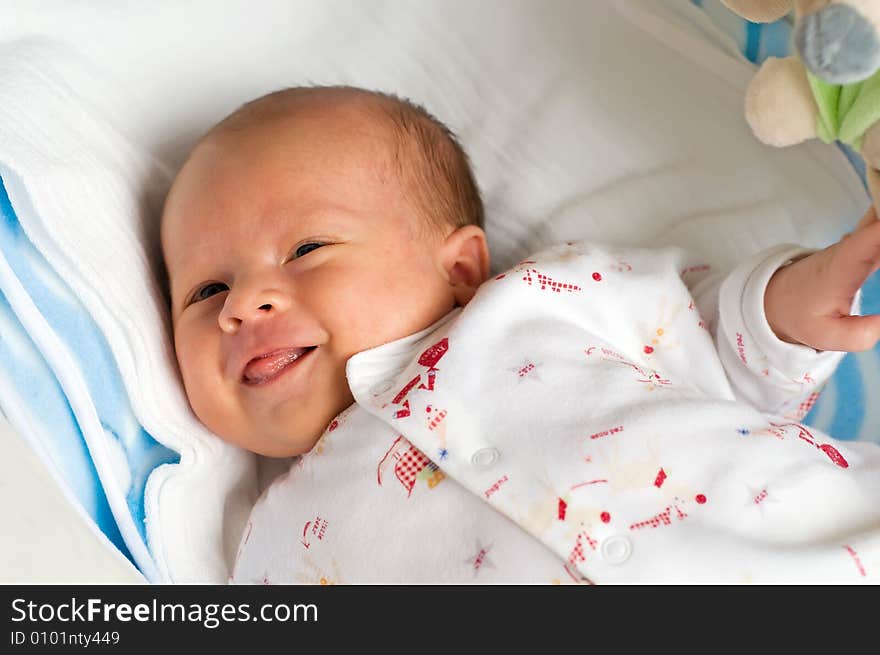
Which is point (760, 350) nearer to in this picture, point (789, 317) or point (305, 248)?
point (789, 317)

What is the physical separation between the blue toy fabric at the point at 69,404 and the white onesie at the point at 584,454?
143mm

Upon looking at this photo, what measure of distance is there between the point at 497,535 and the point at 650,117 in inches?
27.9

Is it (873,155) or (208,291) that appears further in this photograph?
(208,291)

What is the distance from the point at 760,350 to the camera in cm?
124

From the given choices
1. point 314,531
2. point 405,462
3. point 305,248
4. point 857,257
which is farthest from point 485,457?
point 857,257

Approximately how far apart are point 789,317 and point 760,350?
2.5 inches

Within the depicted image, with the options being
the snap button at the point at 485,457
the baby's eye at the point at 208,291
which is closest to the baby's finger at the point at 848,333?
the snap button at the point at 485,457

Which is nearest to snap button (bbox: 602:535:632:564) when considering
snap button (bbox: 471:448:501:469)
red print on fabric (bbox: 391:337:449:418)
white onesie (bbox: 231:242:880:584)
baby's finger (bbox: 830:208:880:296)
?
white onesie (bbox: 231:242:880:584)

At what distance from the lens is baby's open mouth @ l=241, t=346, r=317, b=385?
119cm

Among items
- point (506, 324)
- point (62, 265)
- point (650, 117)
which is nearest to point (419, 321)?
point (506, 324)

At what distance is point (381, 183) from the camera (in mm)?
1267

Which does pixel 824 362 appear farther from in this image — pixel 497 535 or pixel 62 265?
pixel 62 265

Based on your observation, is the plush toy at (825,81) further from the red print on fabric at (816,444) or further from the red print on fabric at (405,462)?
the red print on fabric at (405,462)

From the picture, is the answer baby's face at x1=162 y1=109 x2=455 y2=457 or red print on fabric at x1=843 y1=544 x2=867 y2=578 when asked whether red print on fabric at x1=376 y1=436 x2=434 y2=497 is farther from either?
red print on fabric at x1=843 y1=544 x2=867 y2=578
